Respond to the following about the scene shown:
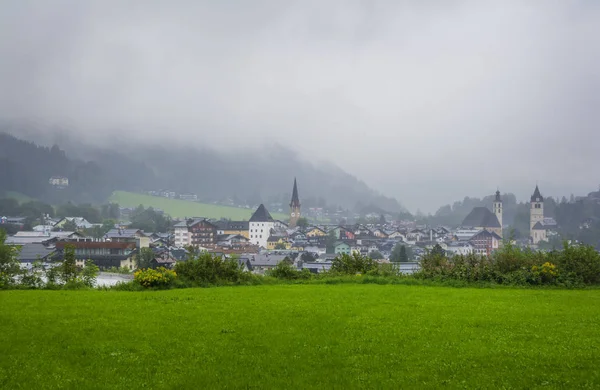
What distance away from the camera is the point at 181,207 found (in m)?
128

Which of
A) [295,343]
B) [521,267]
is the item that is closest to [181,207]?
[521,267]

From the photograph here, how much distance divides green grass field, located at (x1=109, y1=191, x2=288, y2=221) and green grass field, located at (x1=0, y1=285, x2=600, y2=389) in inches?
4168

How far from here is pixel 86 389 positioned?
244 inches

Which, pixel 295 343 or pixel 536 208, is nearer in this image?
pixel 295 343

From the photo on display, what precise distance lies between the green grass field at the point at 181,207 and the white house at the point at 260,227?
1492 centimetres

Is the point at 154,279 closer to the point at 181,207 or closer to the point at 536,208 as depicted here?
the point at 536,208

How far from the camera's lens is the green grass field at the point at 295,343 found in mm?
6569

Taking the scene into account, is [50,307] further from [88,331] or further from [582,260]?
[582,260]

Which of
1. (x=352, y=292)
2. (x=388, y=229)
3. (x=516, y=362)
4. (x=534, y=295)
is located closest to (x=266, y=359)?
(x=516, y=362)

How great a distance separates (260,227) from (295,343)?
93.5 metres

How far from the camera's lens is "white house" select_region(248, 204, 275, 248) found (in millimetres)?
97375

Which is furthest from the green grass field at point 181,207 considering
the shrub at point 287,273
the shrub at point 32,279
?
the shrub at point 32,279

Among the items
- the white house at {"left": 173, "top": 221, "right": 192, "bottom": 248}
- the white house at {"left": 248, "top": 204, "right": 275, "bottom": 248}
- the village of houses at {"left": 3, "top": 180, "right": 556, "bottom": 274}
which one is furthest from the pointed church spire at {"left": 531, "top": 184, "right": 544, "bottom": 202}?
the white house at {"left": 173, "top": 221, "right": 192, "bottom": 248}

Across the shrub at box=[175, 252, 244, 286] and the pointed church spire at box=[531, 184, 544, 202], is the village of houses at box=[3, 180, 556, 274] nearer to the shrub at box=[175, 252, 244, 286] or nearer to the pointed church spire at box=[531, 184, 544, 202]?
the pointed church spire at box=[531, 184, 544, 202]
